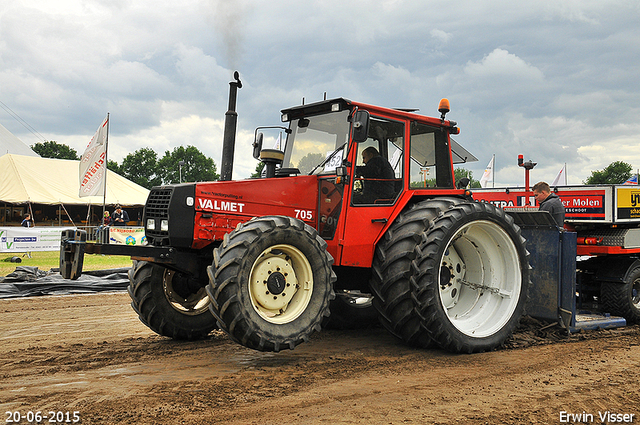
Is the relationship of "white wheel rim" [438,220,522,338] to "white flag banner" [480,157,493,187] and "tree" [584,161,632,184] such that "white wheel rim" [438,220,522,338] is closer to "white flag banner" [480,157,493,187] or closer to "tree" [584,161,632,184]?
"white flag banner" [480,157,493,187]

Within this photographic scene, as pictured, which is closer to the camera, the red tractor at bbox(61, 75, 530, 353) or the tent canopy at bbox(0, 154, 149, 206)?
the red tractor at bbox(61, 75, 530, 353)

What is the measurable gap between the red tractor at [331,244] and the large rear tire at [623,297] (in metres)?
2.45

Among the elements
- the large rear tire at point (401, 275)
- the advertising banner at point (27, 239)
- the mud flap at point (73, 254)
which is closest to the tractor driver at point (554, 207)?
the large rear tire at point (401, 275)

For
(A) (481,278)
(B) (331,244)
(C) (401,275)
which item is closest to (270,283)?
(B) (331,244)

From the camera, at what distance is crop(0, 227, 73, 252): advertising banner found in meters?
16.0

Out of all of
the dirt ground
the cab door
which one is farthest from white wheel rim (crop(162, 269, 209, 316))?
the cab door

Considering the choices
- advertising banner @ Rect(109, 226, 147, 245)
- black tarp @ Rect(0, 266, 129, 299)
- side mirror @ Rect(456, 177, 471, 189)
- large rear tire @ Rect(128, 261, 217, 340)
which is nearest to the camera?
large rear tire @ Rect(128, 261, 217, 340)

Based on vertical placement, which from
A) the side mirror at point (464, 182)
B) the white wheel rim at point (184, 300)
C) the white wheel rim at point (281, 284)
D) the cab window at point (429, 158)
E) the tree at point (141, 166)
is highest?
the tree at point (141, 166)

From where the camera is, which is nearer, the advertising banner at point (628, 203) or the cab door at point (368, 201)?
the cab door at point (368, 201)

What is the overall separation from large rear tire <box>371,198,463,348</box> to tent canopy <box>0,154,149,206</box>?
24305 mm

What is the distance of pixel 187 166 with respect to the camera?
3098 inches

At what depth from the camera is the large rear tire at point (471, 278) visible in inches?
205

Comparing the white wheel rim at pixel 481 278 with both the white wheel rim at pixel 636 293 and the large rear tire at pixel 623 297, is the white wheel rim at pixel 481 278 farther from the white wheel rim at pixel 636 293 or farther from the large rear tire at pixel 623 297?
the white wheel rim at pixel 636 293

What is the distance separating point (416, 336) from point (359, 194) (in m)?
1.61
